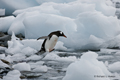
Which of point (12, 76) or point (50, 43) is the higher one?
point (50, 43)

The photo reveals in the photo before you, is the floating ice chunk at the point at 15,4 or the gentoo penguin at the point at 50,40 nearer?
the gentoo penguin at the point at 50,40

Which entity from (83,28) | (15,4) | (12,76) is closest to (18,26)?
(83,28)

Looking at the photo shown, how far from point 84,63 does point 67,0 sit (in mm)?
12016

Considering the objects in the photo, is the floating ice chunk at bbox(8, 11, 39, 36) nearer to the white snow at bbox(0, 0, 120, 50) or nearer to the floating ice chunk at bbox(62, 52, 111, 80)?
the white snow at bbox(0, 0, 120, 50)

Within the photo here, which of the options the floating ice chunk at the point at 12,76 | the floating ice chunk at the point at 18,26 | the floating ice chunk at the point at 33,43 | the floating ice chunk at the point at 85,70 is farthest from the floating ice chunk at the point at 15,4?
the floating ice chunk at the point at 85,70

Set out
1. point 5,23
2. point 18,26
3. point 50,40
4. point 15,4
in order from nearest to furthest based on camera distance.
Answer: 1. point 50,40
2. point 18,26
3. point 5,23
4. point 15,4

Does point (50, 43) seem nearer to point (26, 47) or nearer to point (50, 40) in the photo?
point (50, 40)

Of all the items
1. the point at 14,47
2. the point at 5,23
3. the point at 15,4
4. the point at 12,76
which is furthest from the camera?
the point at 15,4

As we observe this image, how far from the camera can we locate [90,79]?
338 cm

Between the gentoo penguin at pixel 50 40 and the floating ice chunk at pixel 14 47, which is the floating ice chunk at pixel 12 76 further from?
the floating ice chunk at pixel 14 47

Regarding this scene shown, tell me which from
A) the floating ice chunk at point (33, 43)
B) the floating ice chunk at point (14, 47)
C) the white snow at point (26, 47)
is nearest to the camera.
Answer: the white snow at point (26, 47)

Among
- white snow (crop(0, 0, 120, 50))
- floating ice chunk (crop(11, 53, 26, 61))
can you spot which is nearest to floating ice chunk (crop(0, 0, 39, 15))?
white snow (crop(0, 0, 120, 50))

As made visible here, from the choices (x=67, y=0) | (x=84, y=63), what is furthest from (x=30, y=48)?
(x=67, y=0)

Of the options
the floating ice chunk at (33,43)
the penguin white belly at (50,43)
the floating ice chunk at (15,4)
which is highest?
the floating ice chunk at (15,4)
